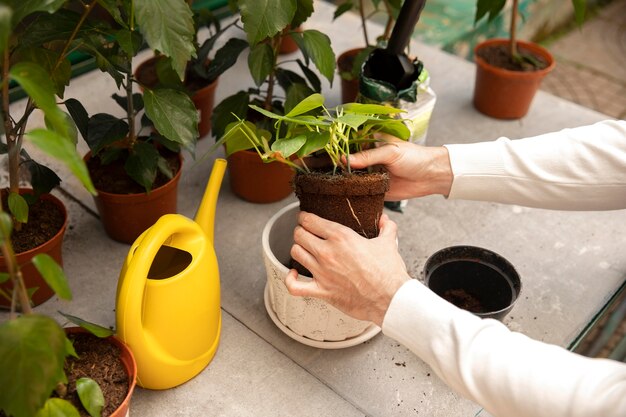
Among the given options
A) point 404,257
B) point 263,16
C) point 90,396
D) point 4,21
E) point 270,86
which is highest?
point 4,21

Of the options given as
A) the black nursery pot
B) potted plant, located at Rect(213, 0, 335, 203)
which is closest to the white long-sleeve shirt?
the black nursery pot

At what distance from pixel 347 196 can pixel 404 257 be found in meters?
0.41

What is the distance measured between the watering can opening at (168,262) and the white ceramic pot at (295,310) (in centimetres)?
13

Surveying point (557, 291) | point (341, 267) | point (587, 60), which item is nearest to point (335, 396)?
point (341, 267)

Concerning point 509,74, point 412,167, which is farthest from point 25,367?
point 509,74

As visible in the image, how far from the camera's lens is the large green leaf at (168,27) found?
0.87 meters

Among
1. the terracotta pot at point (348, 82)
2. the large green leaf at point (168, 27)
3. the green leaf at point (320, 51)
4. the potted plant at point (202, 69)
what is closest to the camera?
the large green leaf at point (168, 27)

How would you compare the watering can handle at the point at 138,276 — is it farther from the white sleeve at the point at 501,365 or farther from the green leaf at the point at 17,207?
the white sleeve at the point at 501,365

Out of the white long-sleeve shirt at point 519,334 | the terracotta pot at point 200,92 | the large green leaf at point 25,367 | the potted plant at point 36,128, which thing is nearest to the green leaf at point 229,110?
the terracotta pot at point 200,92

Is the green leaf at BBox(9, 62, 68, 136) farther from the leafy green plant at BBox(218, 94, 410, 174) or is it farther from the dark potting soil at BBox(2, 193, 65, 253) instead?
the dark potting soil at BBox(2, 193, 65, 253)

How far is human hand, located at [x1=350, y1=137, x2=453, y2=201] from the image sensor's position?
108cm

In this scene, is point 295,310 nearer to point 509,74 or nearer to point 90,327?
point 90,327

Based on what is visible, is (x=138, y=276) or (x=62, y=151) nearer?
(x=62, y=151)

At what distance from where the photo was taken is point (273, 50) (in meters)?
1.28
